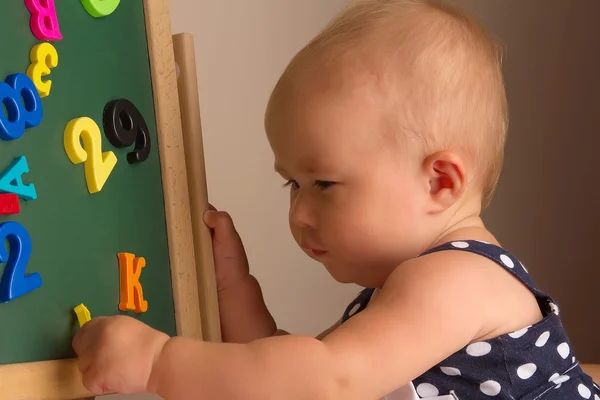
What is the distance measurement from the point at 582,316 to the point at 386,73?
1.01 metres

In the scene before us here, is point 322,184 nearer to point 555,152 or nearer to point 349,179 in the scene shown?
point 349,179

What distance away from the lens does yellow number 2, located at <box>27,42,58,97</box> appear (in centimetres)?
68

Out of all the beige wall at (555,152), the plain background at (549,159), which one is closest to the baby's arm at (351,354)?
the plain background at (549,159)

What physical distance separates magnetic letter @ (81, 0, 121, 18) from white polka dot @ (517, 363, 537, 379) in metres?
0.52

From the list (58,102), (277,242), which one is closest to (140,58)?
(58,102)

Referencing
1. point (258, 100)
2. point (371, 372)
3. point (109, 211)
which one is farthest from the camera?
point (258, 100)

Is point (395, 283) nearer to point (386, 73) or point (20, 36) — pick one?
point (386, 73)

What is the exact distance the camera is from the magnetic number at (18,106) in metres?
0.64

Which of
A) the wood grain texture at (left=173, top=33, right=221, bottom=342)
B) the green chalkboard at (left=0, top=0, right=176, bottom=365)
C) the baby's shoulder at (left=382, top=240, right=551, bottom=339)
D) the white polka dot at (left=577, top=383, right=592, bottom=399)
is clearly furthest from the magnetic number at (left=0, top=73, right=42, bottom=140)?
the white polka dot at (left=577, top=383, right=592, bottom=399)

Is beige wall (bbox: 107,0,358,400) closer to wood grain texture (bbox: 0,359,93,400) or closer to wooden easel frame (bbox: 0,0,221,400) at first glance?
wooden easel frame (bbox: 0,0,221,400)

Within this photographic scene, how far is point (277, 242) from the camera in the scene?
1.36m

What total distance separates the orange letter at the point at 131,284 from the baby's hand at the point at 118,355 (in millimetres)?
86

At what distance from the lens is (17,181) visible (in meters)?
0.65

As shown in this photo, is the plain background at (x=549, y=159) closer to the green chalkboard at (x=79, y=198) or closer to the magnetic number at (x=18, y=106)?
the green chalkboard at (x=79, y=198)
